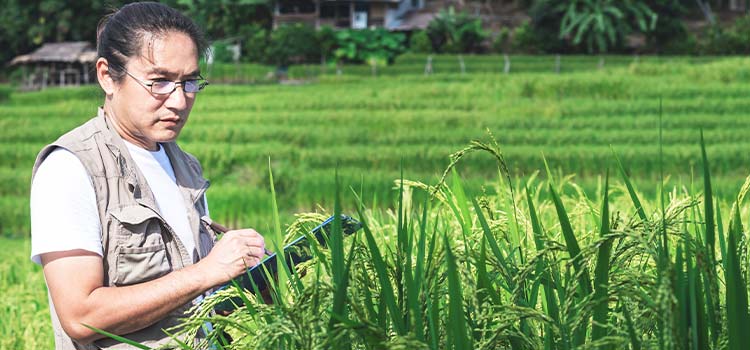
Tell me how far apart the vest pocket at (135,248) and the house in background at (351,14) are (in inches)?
1416

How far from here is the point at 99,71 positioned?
218cm

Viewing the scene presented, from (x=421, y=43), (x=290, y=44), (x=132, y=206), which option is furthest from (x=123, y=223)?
(x=421, y=43)

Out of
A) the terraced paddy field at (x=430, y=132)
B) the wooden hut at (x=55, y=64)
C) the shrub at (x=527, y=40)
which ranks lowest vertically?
the wooden hut at (x=55, y=64)

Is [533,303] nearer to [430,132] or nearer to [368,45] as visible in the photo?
[430,132]

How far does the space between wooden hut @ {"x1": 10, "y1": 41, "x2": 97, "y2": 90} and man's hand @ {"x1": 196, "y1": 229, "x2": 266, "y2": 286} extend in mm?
33988

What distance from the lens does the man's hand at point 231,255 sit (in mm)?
1881

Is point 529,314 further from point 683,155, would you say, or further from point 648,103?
point 648,103

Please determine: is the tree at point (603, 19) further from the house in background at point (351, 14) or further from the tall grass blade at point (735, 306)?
the tall grass blade at point (735, 306)

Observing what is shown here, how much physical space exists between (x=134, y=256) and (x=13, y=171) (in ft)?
39.7

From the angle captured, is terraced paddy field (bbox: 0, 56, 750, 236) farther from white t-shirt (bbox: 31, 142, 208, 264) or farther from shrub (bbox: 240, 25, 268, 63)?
shrub (bbox: 240, 25, 268, 63)

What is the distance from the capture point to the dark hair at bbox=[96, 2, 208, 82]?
211 centimetres

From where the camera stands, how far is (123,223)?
201 centimetres

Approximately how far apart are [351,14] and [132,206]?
1484 inches

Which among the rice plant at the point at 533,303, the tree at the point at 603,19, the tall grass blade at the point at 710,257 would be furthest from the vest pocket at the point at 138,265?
the tree at the point at 603,19
